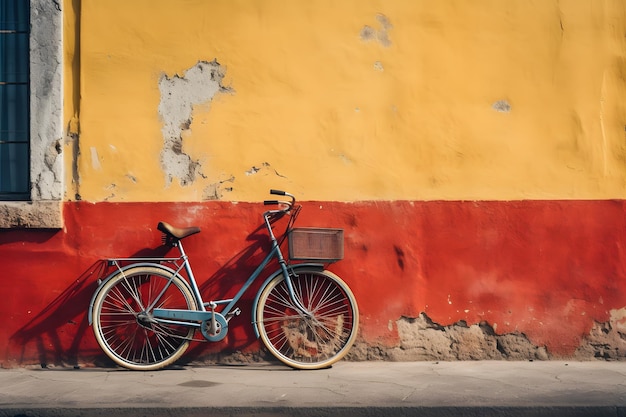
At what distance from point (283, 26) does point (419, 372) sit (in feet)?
9.95

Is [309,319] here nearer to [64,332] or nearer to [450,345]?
[450,345]

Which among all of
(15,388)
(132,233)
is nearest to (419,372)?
(132,233)

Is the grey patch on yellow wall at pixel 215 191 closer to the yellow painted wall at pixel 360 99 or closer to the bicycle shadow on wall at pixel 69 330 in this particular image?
the yellow painted wall at pixel 360 99

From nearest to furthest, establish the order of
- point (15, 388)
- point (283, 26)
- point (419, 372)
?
point (15, 388) < point (419, 372) < point (283, 26)

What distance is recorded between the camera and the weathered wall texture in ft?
23.6

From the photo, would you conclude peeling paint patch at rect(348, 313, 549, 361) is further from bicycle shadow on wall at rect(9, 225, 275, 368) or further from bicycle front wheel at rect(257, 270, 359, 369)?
bicycle shadow on wall at rect(9, 225, 275, 368)

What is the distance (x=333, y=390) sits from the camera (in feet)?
20.1

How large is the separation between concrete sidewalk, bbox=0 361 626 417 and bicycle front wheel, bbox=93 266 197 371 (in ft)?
0.80

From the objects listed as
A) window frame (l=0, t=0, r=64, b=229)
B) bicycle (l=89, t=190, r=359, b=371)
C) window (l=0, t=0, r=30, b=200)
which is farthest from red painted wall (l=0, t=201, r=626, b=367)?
window (l=0, t=0, r=30, b=200)

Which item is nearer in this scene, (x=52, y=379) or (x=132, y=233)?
(x=52, y=379)

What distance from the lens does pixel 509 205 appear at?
7289 millimetres

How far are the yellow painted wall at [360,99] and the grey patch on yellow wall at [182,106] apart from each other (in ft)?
0.16

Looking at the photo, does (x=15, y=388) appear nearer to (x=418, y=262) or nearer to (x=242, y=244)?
(x=242, y=244)

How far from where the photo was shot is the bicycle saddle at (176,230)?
6875 mm
